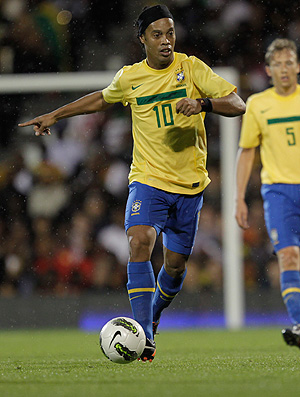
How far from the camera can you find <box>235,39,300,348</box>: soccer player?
18.9ft

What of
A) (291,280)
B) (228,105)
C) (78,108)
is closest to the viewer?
(228,105)

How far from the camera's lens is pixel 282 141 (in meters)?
6.04

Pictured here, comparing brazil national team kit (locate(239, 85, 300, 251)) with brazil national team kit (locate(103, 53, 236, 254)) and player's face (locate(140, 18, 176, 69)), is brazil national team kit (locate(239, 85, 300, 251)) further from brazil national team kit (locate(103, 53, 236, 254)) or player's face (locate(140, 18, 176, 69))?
player's face (locate(140, 18, 176, 69))

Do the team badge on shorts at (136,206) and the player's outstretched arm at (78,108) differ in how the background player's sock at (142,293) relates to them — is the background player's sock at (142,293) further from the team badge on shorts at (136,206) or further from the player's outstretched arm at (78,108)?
the player's outstretched arm at (78,108)

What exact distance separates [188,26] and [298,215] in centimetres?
663

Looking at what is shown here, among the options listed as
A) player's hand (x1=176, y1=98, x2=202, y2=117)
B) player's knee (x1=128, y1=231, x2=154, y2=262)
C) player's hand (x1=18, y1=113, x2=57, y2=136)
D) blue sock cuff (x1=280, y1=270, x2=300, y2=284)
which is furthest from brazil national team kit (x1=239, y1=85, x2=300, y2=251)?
player's hand (x1=18, y1=113, x2=57, y2=136)

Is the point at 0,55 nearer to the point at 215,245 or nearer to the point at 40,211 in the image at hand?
the point at 40,211

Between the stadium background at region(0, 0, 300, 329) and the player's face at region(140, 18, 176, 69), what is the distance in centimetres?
528

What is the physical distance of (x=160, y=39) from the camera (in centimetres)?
512

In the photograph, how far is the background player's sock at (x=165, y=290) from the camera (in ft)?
18.9

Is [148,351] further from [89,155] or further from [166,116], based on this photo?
[89,155]

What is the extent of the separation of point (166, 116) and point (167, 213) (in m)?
0.63

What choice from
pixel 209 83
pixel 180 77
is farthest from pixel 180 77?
pixel 209 83

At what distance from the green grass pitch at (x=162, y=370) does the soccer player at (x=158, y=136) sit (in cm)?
49
